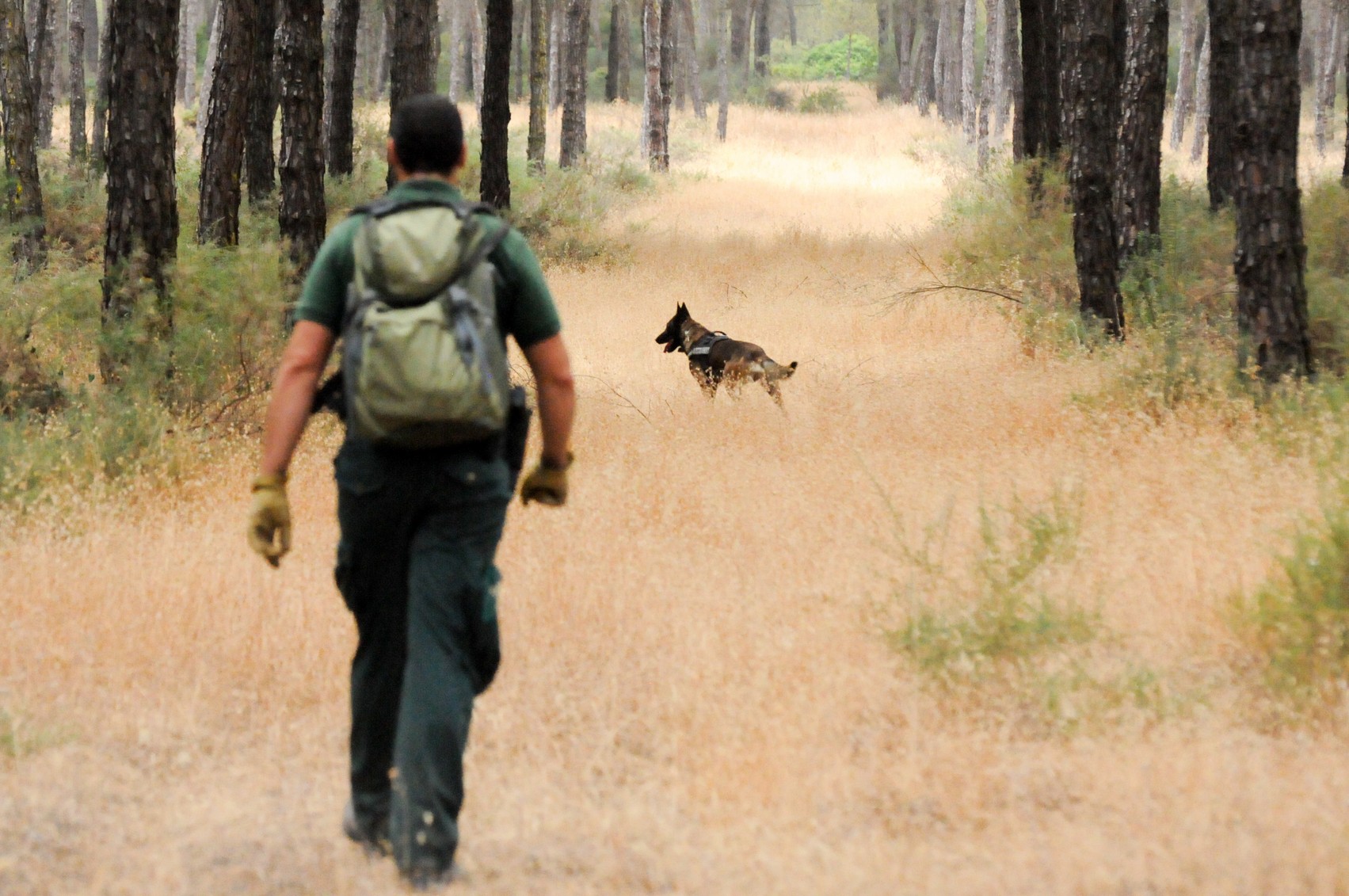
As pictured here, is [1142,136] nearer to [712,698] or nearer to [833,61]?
[712,698]

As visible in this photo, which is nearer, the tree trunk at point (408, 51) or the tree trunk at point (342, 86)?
the tree trunk at point (408, 51)

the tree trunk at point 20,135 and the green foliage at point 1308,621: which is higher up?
the tree trunk at point 20,135

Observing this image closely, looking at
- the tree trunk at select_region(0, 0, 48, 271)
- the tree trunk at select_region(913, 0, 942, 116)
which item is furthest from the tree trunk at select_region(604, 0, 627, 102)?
the tree trunk at select_region(0, 0, 48, 271)

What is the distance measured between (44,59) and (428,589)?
26406 mm

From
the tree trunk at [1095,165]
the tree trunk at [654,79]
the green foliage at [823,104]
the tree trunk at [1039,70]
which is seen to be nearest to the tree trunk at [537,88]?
the tree trunk at [654,79]

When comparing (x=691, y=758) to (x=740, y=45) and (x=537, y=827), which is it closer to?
(x=537, y=827)

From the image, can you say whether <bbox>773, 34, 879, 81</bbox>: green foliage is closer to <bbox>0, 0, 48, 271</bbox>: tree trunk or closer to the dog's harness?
<bbox>0, 0, 48, 271</bbox>: tree trunk

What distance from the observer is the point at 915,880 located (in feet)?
12.8

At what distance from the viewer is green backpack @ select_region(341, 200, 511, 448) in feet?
11.4

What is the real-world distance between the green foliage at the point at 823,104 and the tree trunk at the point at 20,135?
161 ft

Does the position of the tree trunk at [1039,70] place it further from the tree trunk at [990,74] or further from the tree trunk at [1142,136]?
the tree trunk at [990,74]

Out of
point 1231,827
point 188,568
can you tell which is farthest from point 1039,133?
point 1231,827

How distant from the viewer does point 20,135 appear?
569 inches

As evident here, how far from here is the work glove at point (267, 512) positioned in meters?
3.81
